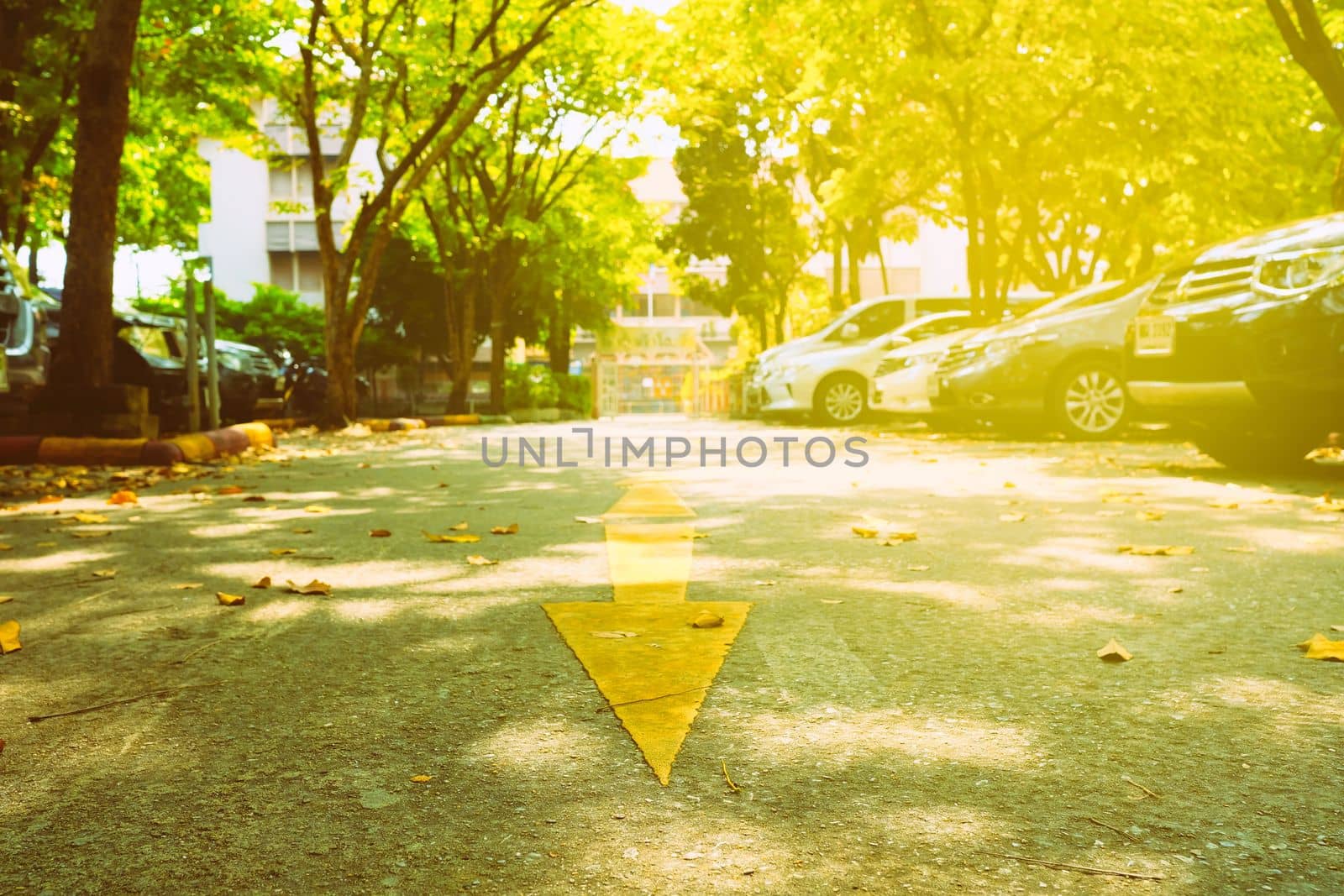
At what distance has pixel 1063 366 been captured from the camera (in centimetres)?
1380

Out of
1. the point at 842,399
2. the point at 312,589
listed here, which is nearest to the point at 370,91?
the point at 842,399

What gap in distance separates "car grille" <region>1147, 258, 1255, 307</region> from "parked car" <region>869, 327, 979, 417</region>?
6.70 metres

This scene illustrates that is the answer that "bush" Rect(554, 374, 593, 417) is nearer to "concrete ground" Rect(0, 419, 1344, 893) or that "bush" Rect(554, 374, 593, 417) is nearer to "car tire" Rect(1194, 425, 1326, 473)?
"car tire" Rect(1194, 425, 1326, 473)

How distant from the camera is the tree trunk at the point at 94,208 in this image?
11.4 meters

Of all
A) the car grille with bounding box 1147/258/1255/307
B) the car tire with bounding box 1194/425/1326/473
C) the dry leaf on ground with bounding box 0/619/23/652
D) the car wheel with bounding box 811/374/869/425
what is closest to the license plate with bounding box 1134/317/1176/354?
the car grille with bounding box 1147/258/1255/307

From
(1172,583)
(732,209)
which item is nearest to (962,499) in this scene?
(1172,583)

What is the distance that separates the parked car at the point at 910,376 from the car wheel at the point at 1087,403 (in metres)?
2.36

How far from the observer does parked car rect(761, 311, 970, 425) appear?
2052 centimetres

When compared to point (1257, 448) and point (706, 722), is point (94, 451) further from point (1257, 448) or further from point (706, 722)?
point (706, 722)

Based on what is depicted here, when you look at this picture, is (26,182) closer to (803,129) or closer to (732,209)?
(803,129)

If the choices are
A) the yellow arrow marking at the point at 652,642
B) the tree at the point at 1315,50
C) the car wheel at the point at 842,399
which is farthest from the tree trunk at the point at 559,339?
the yellow arrow marking at the point at 652,642

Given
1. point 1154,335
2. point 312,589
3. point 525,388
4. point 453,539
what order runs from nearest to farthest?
point 312,589, point 453,539, point 1154,335, point 525,388

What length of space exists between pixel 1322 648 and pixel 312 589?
3.20m

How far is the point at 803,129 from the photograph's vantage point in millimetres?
29328
